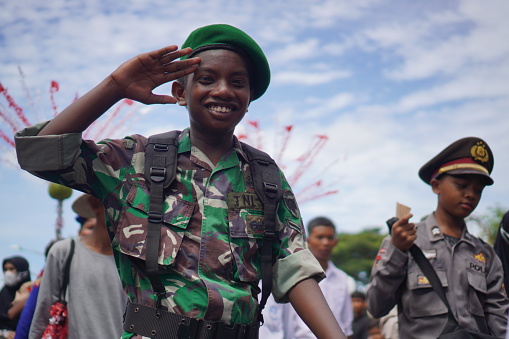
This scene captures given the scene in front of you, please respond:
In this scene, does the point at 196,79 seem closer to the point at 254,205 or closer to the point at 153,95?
the point at 153,95

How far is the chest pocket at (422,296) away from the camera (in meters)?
4.59

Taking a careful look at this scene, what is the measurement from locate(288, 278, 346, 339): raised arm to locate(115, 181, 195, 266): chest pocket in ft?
1.84

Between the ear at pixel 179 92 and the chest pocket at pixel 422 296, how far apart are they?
2469 mm

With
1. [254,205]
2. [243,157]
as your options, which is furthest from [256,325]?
[243,157]

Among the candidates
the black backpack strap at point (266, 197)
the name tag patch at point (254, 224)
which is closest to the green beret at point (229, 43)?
the black backpack strap at point (266, 197)

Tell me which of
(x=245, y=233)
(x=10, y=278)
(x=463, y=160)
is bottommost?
(x=10, y=278)

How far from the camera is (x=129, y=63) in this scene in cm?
264

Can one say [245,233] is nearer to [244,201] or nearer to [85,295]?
[244,201]

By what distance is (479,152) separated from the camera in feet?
17.0

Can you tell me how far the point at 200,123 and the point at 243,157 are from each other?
0.25 meters

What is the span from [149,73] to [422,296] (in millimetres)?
2875

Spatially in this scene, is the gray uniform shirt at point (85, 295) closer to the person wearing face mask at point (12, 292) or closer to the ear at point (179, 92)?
the ear at point (179, 92)

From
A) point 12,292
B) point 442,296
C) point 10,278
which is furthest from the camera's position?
point 10,278

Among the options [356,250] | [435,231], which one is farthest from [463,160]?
[356,250]
